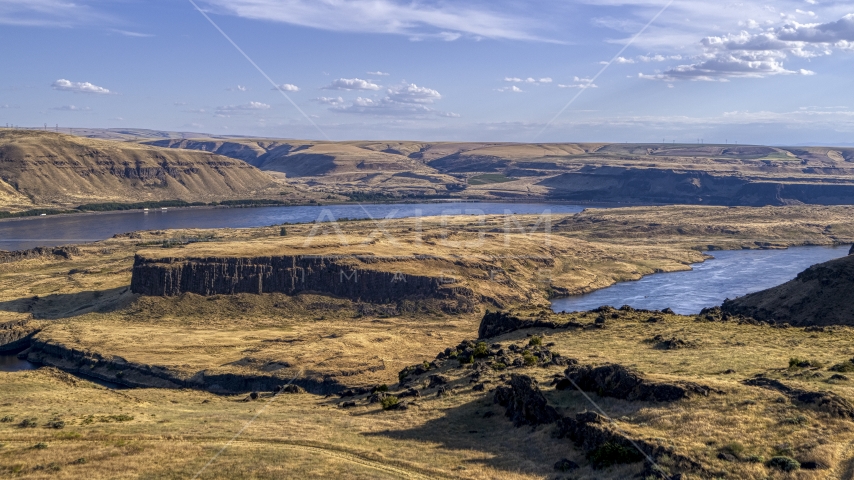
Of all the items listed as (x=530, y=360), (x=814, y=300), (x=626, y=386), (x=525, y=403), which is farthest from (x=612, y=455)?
(x=814, y=300)

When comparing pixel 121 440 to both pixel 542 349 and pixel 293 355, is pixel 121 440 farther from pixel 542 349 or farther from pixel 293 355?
pixel 293 355

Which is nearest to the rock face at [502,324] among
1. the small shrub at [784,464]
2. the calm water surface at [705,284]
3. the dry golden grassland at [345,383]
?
the dry golden grassland at [345,383]

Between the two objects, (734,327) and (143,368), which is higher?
(734,327)

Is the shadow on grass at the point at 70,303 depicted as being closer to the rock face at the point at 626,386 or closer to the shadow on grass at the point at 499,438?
the shadow on grass at the point at 499,438

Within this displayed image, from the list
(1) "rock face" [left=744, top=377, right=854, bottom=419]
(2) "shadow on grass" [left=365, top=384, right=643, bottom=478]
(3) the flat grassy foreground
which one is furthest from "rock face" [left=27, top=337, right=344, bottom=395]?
(1) "rock face" [left=744, top=377, right=854, bottom=419]

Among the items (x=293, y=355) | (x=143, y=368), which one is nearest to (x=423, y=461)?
(x=293, y=355)

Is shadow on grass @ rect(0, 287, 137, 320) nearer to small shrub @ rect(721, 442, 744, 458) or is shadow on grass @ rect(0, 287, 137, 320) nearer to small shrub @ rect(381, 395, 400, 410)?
small shrub @ rect(381, 395, 400, 410)
